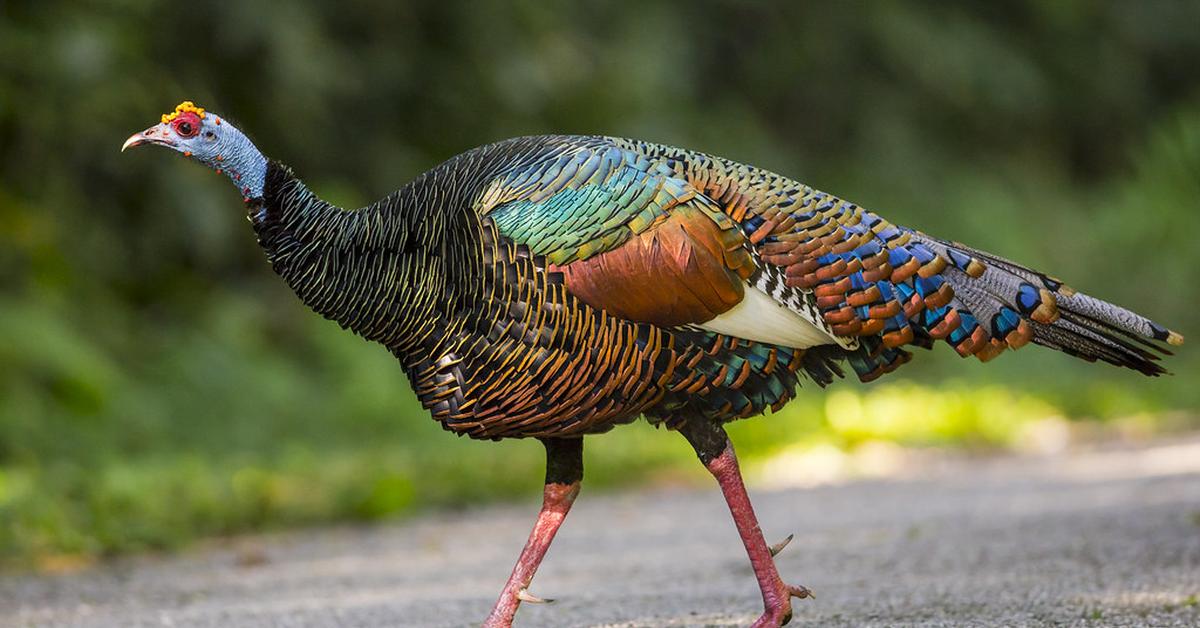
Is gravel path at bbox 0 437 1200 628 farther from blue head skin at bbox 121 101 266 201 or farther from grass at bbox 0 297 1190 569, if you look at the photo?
blue head skin at bbox 121 101 266 201

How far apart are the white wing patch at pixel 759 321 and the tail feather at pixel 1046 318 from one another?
473 millimetres

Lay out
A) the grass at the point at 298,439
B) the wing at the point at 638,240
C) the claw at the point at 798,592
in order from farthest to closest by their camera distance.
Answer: the grass at the point at 298,439 < the claw at the point at 798,592 < the wing at the point at 638,240

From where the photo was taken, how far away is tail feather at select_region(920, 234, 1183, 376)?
491 cm

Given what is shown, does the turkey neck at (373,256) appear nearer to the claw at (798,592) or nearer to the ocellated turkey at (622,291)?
the ocellated turkey at (622,291)

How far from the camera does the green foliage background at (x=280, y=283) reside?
31.7ft

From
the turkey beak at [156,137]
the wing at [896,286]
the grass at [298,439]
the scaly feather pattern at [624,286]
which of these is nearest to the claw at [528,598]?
the scaly feather pattern at [624,286]

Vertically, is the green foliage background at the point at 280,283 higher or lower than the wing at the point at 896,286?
higher

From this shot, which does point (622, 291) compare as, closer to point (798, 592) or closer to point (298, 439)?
point (798, 592)

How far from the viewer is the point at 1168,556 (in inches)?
259

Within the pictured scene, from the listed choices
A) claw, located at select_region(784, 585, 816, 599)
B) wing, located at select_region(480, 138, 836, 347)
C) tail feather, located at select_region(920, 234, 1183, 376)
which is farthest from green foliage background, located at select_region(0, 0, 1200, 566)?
tail feather, located at select_region(920, 234, 1183, 376)

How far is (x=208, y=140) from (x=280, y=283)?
9.13 meters

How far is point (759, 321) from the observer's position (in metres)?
4.86

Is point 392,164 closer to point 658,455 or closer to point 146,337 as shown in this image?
point 146,337

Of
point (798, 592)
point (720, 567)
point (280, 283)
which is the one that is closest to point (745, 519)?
point (798, 592)
